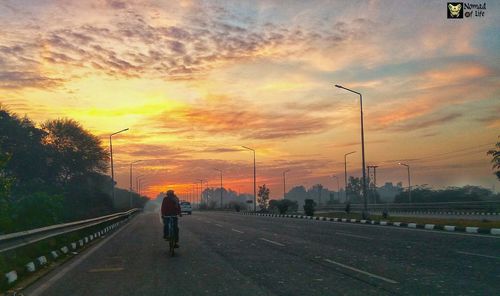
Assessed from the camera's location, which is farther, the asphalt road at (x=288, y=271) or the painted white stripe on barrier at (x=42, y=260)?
the painted white stripe on barrier at (x=42, y=260)

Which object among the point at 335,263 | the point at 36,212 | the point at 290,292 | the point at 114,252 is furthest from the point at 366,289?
the point at 36,212

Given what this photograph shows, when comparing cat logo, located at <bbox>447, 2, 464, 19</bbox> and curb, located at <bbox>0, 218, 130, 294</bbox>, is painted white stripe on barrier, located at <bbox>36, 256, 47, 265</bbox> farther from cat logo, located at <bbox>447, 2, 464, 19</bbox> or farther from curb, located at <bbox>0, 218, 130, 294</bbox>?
cat logo, located at <bbox>447, 2, 464, 19</bbox>

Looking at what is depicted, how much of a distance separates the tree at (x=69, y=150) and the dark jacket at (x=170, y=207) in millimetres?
62468

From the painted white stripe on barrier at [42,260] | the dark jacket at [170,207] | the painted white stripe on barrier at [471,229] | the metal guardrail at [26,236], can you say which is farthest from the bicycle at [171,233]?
the painted white stripe on barrier at [471,229]

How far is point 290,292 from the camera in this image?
28.0 ft

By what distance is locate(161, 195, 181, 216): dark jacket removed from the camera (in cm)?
1644

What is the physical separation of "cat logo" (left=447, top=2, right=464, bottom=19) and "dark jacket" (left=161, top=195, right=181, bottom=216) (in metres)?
12.8

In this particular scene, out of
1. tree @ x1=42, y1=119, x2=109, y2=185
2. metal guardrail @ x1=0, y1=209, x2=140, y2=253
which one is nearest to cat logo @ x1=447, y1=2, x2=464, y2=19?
metal guardrail @ x1=0, y1=209, x2=140, y2=253

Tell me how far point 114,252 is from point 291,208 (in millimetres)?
68163

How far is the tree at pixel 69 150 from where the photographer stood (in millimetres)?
75125

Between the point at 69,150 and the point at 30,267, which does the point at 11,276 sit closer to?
the point at 30,267

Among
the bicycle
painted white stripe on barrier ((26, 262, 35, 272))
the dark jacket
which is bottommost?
painted white stripe on barrier ((26, 262, 35, 272))

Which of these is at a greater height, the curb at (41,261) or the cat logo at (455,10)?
the cat logo at (455,10)

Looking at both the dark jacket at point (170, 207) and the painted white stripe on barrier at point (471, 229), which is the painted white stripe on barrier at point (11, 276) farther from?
the painted white stripe on barrier at point (471, 229)
